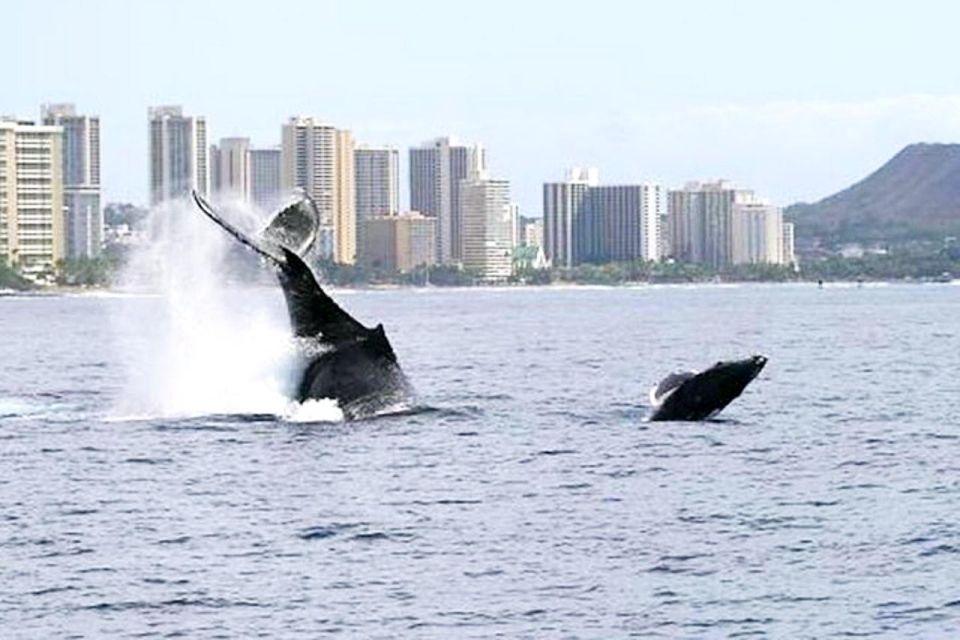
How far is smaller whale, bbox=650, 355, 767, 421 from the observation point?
49.0 metres

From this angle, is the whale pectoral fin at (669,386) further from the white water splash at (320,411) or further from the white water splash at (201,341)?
the white water splash at (201,341)

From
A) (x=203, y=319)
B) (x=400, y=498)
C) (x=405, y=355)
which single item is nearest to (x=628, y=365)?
(x=405, y=355)

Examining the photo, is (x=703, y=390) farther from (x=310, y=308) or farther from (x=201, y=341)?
(x=201, y=341)

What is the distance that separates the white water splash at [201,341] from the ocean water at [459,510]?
0.12m

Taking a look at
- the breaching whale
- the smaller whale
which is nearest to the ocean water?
the smaller whale

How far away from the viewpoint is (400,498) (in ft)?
134

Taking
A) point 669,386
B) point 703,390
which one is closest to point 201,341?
point 669,386

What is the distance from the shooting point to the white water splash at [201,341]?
183 ft

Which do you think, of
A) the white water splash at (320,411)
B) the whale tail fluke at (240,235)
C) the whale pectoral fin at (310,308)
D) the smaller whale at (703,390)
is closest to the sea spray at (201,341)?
the white water splash at (320,411)

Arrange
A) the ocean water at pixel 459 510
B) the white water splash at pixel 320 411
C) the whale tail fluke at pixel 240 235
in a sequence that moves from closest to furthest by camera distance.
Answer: the ocean water at pixel 459 510 → the whale tail fluke at pixel 240 235 → the white water splash at pixel 320 411

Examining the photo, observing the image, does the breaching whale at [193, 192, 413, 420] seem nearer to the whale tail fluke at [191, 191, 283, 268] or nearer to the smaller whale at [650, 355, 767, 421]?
the whale tail fluke at [191, 191, 283, 268]

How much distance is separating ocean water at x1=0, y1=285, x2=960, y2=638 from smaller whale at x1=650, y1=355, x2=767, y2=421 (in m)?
0.60

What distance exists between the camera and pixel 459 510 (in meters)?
39.6

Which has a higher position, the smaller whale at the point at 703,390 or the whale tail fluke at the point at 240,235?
the whale tail fluke at the point at 240,235
